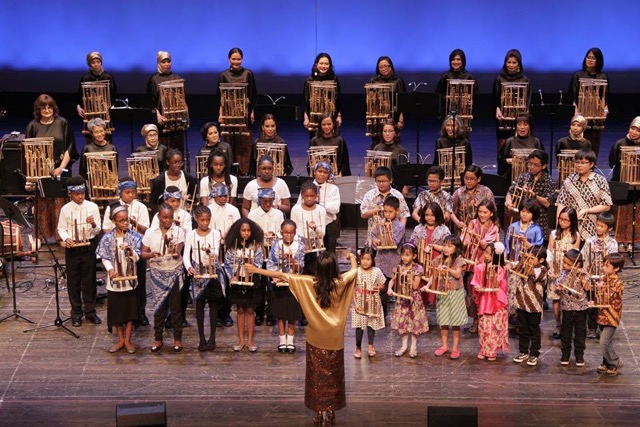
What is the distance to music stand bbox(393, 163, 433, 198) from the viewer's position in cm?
1102

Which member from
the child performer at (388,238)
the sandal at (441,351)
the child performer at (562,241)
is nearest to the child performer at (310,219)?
the child performer at (388,238)

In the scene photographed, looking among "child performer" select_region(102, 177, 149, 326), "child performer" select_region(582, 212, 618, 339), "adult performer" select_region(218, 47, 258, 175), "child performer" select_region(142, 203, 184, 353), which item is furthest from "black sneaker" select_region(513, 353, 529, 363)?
"adult performer" select_region(218, 47, 258, 175)

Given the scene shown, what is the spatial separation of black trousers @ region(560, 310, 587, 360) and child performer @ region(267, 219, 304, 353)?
224 centimetres

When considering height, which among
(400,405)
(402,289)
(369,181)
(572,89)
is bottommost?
(400,405)

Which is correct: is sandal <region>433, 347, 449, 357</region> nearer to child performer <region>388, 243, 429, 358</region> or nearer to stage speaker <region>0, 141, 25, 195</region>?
child performer <region>388, 243, 429, 358</region>

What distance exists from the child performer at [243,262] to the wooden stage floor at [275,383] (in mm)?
241

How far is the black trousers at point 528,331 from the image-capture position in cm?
972

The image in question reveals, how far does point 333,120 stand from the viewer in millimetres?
12336

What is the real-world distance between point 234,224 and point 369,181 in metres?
1.90

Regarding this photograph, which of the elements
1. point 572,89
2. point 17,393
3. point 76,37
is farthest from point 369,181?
point 76,37

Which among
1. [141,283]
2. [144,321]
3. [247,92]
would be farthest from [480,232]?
[247,92]

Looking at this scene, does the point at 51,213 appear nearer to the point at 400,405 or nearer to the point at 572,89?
the point at 400,405

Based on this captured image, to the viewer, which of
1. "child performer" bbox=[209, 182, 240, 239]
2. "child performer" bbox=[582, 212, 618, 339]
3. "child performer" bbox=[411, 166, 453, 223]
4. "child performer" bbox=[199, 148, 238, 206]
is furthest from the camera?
"child performer" bbox=[199, 148, 238, 206]

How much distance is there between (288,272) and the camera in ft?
32.7
